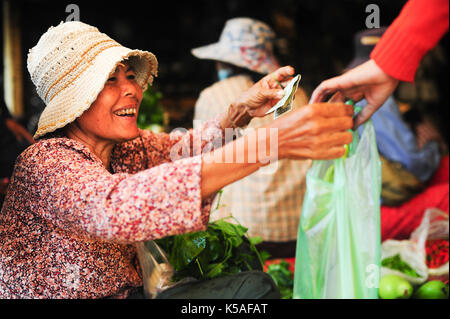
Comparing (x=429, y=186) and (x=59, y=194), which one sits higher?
(x=59, y=194)

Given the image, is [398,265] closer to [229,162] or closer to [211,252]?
[211,252]

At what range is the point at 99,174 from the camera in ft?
3.84

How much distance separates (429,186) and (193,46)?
8.92 ft

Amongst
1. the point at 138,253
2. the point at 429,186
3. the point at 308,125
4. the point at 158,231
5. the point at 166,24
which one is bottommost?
the point at 429,186

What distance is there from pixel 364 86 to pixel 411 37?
8.3 inches

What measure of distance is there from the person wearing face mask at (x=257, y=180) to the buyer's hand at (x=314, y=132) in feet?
4.95

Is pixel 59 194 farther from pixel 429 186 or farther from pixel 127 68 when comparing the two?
pixel 429 186

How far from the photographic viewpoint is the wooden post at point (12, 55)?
440cm

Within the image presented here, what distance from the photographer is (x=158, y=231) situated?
1061 millimetres

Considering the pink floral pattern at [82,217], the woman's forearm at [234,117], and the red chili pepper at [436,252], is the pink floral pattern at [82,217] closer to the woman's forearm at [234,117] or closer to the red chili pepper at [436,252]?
the woman's forearm at [234,117]

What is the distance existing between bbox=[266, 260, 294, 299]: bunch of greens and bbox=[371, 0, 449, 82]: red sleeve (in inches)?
53.2

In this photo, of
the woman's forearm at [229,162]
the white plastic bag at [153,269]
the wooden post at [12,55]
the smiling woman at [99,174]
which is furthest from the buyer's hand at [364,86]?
the wooden post at [12,55]
